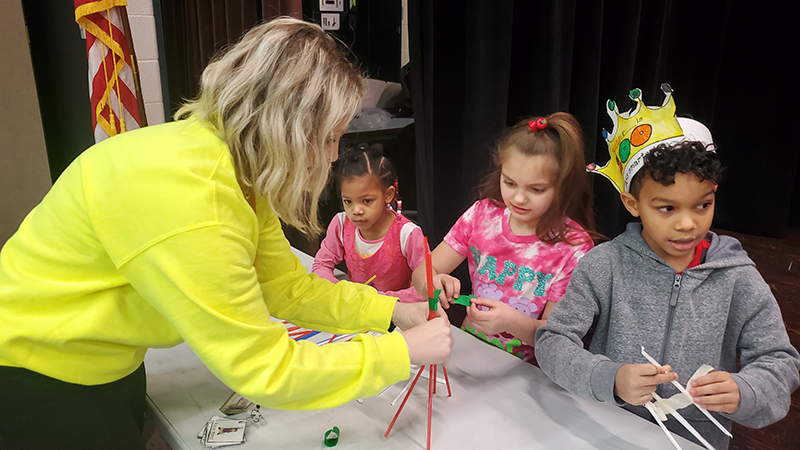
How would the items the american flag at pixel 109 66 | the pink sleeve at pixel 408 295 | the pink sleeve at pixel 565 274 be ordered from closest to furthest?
1. the pink sleeve at pixel 565 274
2. the pink sleeve at pixel 408 295
3. the american flag at pixel 109 66

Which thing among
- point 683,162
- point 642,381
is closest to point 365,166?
point 683,162

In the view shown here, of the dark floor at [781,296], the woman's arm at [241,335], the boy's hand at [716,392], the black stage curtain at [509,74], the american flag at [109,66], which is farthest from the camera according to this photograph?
the american flag at [109,66]

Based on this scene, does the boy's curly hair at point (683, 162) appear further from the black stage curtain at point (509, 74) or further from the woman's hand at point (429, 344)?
the black stage curtain at point (509, 74)

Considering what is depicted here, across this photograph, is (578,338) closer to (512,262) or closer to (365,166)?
(512,262)

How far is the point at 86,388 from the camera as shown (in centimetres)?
100

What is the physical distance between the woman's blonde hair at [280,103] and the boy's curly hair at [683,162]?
0.59 m

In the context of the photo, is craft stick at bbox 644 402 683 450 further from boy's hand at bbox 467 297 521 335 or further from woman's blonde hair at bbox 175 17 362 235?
woman's blonde hair at bbox 175 17 362 235

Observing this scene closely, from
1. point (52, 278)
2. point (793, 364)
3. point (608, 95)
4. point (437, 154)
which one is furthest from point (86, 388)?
point (608, 95)

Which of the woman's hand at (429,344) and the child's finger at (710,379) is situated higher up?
the woman's hand at (429,344)

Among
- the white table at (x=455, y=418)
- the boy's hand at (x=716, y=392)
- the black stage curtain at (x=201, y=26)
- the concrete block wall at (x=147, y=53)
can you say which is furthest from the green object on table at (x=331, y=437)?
the concrete block wall at (x=147, y=53)

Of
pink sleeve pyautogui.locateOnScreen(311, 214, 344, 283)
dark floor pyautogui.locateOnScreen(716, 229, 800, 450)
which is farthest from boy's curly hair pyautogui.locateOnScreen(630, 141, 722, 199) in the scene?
dark floor pyautogui.locateOnScreen(716, 229, 800, 450)

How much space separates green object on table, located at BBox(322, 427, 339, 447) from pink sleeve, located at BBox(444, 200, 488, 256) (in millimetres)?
781

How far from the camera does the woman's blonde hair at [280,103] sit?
898 mm

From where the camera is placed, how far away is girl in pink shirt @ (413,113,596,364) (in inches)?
56.4
